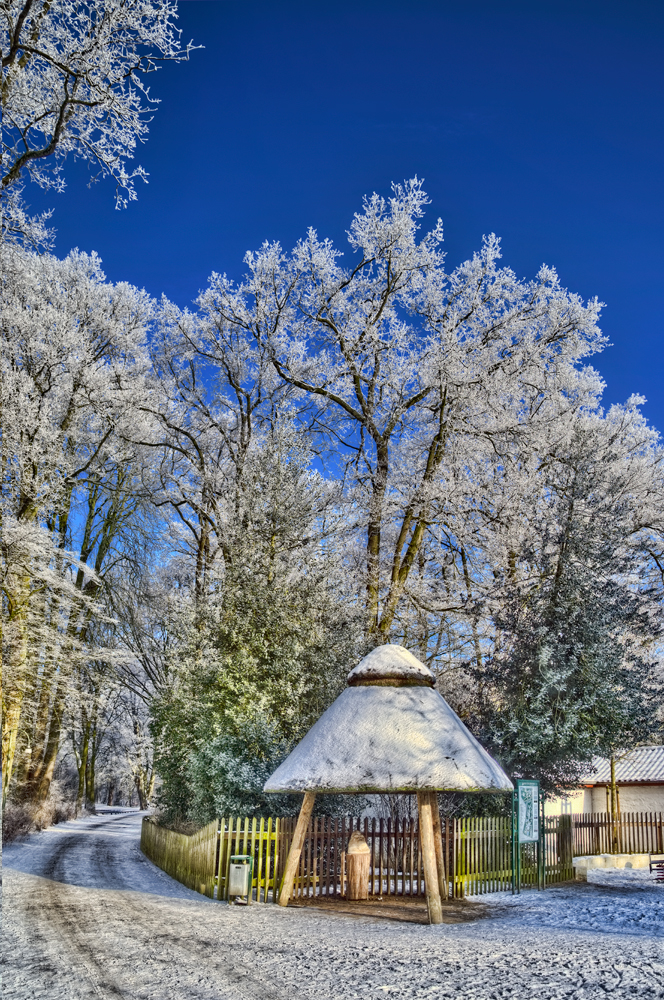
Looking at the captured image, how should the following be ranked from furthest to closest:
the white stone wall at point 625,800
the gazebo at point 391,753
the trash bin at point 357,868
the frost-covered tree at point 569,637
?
1. the white stone wall at point 625,800
2. the frost-covered tree at point 569,637
3. the trash bin at point 357,868
4. the gazebo at point 391,753

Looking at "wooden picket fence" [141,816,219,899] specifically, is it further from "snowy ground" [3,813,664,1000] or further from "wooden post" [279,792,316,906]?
"wooden post" [279,792,316,906]

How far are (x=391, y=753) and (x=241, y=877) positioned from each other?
11.4 ft

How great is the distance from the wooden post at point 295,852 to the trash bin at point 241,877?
562mm

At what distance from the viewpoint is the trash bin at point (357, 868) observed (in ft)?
45.2

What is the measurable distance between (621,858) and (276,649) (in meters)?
16.0

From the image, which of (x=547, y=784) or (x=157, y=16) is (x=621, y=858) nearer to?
(x=547, y=784)

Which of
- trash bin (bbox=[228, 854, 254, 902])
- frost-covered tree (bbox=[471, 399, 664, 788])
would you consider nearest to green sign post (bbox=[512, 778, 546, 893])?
frost-covered tree (bbox=[471, 399, 664, 788])

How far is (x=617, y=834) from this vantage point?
27.3 meters

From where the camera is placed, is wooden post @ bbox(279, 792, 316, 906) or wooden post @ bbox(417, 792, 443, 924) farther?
wooden post @ bbox(279, 792, 316, 906)

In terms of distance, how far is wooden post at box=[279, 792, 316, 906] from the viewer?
12547 mm

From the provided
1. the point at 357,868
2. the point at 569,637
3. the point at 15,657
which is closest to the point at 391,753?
the point at 357,868

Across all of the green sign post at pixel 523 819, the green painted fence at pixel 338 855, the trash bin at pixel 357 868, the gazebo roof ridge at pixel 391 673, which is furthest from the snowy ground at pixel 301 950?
the gazebo roof ridge at pixel 391 673

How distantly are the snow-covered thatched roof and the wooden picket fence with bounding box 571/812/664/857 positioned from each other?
13380 mm

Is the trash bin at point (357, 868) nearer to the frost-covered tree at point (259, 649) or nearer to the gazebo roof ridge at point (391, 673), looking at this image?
the frost-covered tree at point (259, 649)
